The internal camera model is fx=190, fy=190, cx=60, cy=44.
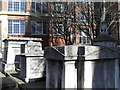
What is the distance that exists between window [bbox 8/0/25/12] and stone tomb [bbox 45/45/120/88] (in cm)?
2498

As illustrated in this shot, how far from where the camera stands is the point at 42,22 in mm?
30188

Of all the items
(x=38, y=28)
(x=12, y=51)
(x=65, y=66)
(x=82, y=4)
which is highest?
(x=82, y=4)

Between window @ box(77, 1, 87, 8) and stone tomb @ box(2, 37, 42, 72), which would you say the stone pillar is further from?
window @ box(77, 1, 87, 8)

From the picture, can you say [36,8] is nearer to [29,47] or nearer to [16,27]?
[16,27]

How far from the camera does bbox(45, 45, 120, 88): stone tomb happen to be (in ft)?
17.7

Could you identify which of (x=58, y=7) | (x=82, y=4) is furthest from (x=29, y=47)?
(x=58, y=7)

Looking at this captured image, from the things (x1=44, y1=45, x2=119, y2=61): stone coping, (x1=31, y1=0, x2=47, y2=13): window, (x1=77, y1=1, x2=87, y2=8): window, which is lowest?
(x1=44, y1=45, x2=119, y2=61): stone coping

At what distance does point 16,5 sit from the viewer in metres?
29.2

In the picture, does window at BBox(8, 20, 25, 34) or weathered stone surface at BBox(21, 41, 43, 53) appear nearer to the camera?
weathered stone surface at BBox(21, 41, 43, 53)

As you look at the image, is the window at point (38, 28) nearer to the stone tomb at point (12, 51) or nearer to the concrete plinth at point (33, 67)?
the stone tomb at point (12, 51)

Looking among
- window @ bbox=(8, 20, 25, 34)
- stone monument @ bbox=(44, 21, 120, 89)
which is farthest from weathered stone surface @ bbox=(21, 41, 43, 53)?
window @ bbox=(8, 20, 25, 34)

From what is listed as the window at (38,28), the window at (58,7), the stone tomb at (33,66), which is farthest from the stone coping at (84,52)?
the window at (38,28)

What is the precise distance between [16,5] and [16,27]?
339 cm

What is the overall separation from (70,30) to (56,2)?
4.05 metres
